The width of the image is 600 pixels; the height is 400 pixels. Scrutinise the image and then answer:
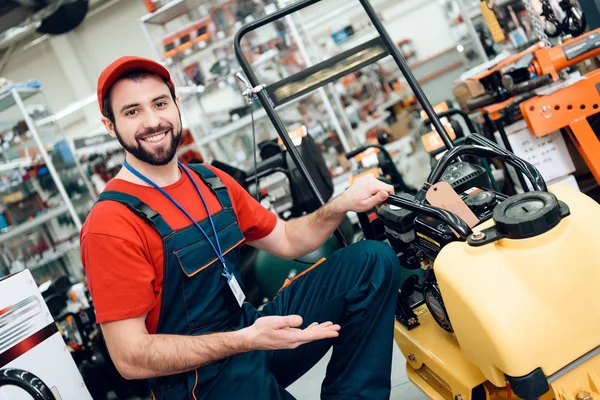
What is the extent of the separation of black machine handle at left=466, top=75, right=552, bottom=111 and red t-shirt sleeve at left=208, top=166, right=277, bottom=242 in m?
1.46

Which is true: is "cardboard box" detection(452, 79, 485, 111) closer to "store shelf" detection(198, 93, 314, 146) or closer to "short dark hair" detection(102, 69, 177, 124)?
"store shelf" detection(198, 93, 314, 146)

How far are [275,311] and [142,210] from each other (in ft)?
1.77

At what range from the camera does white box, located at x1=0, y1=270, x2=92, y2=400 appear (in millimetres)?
1782

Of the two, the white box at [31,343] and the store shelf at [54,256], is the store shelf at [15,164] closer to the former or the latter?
the store shelf at [54,256]

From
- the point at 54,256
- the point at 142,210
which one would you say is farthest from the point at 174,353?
the point at 54,256

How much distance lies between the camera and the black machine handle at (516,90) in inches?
93.6

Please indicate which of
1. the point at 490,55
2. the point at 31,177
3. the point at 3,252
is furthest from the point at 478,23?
the point at 3,252

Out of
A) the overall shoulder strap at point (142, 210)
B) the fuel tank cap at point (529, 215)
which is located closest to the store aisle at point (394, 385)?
the fuel tank cap at point (529, 215)

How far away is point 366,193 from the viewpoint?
1.60 m

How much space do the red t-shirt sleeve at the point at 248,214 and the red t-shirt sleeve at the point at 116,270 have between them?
0.47 meters

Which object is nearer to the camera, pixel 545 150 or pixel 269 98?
pixel 269 98

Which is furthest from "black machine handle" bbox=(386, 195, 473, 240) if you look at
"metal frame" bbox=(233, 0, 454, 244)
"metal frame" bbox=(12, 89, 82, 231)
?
"metal frame" bbox=(12, 89, 82, 231)

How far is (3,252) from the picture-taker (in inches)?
236

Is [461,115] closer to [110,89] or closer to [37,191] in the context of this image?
[110,89]
